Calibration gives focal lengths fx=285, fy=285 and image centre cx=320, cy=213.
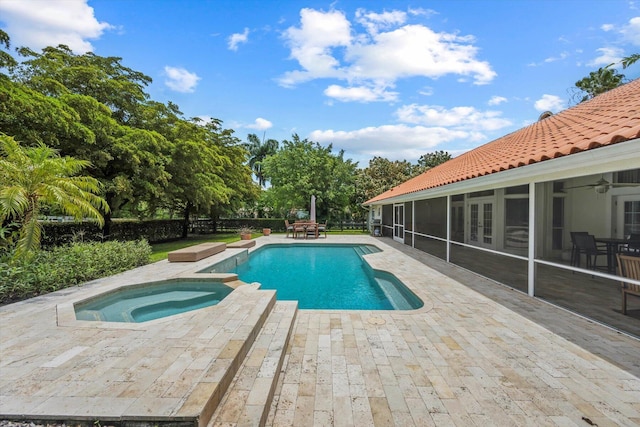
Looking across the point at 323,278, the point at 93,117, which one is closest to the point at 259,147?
the point at 93,117

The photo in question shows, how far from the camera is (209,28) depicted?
1050cm

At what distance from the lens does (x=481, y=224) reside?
12.5 metres

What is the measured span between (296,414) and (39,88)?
41.8 feet

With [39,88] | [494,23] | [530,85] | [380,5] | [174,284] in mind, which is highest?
[380,5]

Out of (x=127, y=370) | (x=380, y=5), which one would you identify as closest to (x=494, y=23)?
(x=380, y=5)

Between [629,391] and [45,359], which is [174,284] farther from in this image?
[629,391]

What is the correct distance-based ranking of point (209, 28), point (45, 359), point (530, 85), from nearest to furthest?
point (45, 359) → point (209, 28) → point (530, 85)

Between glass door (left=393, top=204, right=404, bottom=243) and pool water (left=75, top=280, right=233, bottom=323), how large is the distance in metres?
11.9

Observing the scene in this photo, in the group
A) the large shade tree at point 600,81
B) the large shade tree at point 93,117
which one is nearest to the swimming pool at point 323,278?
the large shade tree at point 93,117

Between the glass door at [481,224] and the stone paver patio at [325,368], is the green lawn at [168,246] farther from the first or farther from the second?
the glass door at [481,224]

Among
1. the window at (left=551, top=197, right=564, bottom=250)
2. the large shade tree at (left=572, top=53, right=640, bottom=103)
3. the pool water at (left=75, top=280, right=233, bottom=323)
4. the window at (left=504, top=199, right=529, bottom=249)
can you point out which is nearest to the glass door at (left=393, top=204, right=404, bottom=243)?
the window at (left=504, top=199, right=529, bottom=249)

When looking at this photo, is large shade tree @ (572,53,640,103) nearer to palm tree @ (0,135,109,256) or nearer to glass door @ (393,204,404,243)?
glass door @ (393,204,404,243)

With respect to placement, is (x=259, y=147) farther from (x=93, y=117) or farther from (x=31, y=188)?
(x=31, y=188)

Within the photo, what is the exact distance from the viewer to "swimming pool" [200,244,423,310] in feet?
21.3
